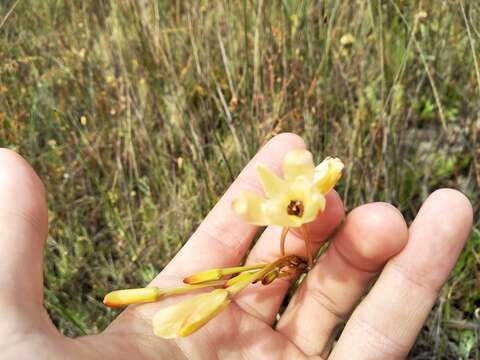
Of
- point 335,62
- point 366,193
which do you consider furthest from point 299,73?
point 366,193

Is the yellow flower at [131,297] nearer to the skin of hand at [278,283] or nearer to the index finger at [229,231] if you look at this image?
the skin of hand at [278,283]

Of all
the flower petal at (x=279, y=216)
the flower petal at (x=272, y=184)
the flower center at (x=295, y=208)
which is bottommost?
the flower center at (x=295, y=208)

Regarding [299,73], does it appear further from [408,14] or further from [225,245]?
[225,245]

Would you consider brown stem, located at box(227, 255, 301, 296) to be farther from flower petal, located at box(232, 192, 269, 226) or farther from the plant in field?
flower petal, located at box(232, 192, 269, 226)

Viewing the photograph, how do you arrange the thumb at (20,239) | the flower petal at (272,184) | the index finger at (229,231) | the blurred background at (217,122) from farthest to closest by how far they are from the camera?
the blurred background at (217,122)
the index finger at (229,231)
the flower petal at (272,184)
the thumb at (20,239)

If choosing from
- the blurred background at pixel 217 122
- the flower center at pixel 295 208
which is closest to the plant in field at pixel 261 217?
the flower center at pixel 295 208

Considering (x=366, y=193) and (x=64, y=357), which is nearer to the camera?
(x=64, y=357)
